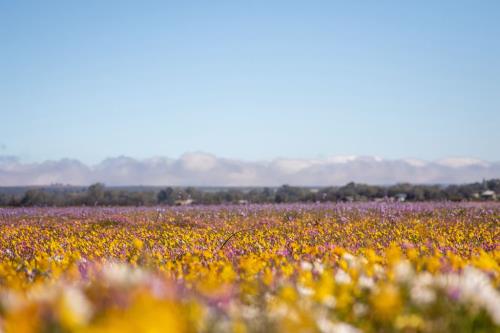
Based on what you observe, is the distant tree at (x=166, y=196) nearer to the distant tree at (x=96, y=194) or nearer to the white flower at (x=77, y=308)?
the distant tree at (x=96, y=194)

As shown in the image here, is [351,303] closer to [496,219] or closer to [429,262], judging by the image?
[429,262]

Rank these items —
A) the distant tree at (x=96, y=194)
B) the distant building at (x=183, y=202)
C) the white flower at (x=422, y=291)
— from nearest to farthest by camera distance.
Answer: the white flower at (x=422, y=291)
the distant building at (x=183, y=202)
the distant tree at (x=96, y=194)

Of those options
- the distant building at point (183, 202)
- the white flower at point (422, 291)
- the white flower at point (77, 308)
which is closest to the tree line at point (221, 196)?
the distant building at point (183, 202)

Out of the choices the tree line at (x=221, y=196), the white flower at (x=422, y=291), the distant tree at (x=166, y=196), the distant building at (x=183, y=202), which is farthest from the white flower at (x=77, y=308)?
the distant tree at (x=166, y=196)

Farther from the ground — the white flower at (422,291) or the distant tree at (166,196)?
the distant tree at (166,196)

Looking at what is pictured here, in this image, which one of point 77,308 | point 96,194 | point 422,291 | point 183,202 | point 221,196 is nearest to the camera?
point 77,308

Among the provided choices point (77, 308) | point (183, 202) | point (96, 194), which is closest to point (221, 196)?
point (183, 202)

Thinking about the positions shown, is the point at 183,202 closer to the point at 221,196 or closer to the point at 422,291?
the point at 221,196

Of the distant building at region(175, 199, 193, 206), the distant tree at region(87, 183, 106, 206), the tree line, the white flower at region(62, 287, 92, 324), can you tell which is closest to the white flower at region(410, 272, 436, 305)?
the white flower at region(62, 287, 92, 324)

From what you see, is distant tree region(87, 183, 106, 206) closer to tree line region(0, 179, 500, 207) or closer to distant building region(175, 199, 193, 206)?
tree line region(0, 179, 500, 207)

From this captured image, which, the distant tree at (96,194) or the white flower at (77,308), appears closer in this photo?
the white flower at (77,308)

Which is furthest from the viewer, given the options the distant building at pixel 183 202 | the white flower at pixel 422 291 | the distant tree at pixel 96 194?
the distant tree at pixel 96 194

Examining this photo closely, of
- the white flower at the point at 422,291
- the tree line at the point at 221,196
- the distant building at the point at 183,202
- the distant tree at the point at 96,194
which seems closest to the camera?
the white flower at the point at 422,291

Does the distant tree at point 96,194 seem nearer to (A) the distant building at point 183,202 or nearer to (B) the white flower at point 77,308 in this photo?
(A) the distant building at point 183,202
